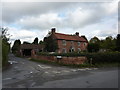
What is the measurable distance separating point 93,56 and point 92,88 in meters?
15.3

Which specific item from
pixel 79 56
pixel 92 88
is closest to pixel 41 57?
pixel 79 56

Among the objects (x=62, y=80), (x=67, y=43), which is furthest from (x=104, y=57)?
(x=67, y=43)

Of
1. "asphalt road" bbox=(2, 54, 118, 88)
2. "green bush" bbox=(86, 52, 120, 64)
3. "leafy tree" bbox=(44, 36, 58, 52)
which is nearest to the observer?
"asphalt road" bbox=(2, 54, 118, 88)

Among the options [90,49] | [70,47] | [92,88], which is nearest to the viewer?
[92,88]

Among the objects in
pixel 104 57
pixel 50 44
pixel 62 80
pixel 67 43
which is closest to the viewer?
pixel 62 80

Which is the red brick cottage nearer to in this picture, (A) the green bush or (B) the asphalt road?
(A) the green bush

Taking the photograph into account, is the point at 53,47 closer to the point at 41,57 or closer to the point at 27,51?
the point at 41,57

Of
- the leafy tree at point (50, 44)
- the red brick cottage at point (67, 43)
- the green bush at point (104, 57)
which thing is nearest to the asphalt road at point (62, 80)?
the green bush at point (104, 57)

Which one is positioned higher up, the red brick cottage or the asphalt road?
the red brick cottage

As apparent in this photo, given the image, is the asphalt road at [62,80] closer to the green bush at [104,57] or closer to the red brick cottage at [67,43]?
the green bush at [104,57]

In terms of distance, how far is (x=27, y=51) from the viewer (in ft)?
183

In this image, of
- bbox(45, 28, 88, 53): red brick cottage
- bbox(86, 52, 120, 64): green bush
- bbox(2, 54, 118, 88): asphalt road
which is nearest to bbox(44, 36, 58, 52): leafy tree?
bbox(45, 28, 88, 53): red brick cottage

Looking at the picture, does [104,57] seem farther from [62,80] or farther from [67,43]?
[67,43]

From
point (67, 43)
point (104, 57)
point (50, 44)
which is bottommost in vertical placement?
point (104, 57)
